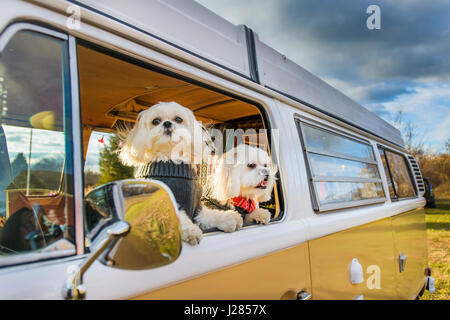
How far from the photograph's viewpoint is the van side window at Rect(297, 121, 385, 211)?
7.22ft

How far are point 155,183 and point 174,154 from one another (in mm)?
1039

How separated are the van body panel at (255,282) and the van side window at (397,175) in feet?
8.16

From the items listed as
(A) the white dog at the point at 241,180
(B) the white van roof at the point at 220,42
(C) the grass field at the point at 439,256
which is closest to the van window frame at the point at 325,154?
(B) the white van roof at the point at 220,42

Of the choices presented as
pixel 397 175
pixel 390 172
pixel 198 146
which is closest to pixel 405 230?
pixel 390 172

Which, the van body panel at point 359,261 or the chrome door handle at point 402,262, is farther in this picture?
the chrome door handle at point 402,262

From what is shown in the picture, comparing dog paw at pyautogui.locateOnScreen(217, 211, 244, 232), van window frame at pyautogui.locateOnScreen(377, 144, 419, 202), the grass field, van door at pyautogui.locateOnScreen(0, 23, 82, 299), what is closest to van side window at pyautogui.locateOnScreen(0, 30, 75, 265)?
van door at pyautogui.locateOnScreen(0, 23, 82, 299)

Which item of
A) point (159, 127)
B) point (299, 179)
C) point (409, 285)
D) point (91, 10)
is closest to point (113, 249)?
point (91, 10)

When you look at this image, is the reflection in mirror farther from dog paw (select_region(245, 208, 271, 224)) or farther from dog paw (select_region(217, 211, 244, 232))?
dog paw (select_region(245, 208, 271, 224))

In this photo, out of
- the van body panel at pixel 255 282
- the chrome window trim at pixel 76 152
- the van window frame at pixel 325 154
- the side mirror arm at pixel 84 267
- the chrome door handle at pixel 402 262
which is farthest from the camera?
the chrome door handle at pixel 402 262

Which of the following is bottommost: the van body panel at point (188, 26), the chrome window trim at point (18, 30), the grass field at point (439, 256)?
the grass field at point (439, 256)

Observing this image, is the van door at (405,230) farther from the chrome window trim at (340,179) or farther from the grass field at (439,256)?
the grass field at (439,256)

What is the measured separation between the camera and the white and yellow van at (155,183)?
0.84m

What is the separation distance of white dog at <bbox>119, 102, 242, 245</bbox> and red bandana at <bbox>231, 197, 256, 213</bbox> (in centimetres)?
24

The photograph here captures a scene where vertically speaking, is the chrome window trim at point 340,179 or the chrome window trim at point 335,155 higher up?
the chrome window trim at point 335,155
